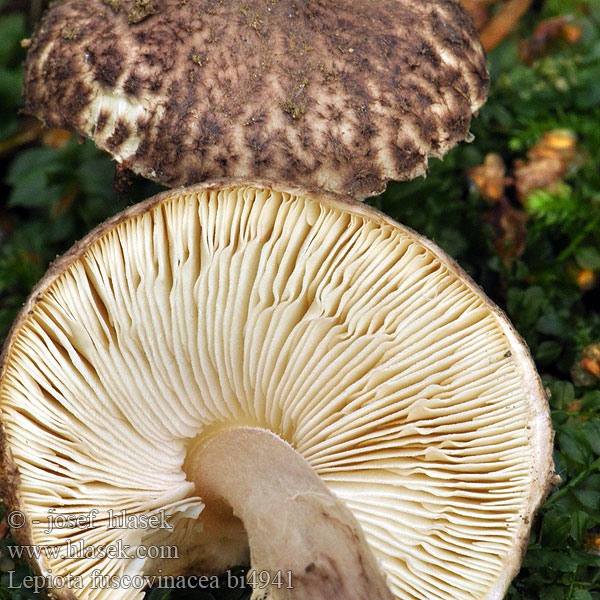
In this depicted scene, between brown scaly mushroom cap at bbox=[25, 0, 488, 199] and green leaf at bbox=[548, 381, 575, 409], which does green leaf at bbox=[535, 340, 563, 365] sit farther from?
brown scaly mushroom cap at bbox=[25, 0, 488, 199]

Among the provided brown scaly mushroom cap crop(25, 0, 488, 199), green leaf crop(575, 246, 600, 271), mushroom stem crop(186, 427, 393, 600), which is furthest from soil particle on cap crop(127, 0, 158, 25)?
green leaf crop(575, 246, 600, 271)

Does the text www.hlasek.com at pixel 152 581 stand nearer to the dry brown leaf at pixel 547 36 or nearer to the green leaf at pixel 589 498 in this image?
the green leaf at pixel 589 498

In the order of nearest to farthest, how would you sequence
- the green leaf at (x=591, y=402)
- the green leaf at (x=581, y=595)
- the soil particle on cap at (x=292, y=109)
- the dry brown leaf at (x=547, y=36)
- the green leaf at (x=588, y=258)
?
the green leaf at (x=581, y=595) < the soil particle on cap at (x=292, y=109) < the green leaf at (x=591, y=402) < the green leaf at (x=588, y=258) < the dry brown leaf at (x=547, y=36)

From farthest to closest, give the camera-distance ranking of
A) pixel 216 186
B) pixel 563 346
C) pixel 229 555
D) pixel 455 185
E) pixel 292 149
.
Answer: pixel 455 185
pixel 563 346
pixel 229 555
pixel 292 149
pixel 216 186

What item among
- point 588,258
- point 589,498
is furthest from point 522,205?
point 589,498

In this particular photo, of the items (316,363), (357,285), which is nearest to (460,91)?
(357,285)

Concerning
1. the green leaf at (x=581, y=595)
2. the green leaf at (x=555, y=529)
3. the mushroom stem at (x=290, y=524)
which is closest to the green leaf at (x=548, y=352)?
the green leaf at (x=555, y=529)

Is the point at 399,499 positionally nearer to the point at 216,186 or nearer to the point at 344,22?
the point at 216,186
